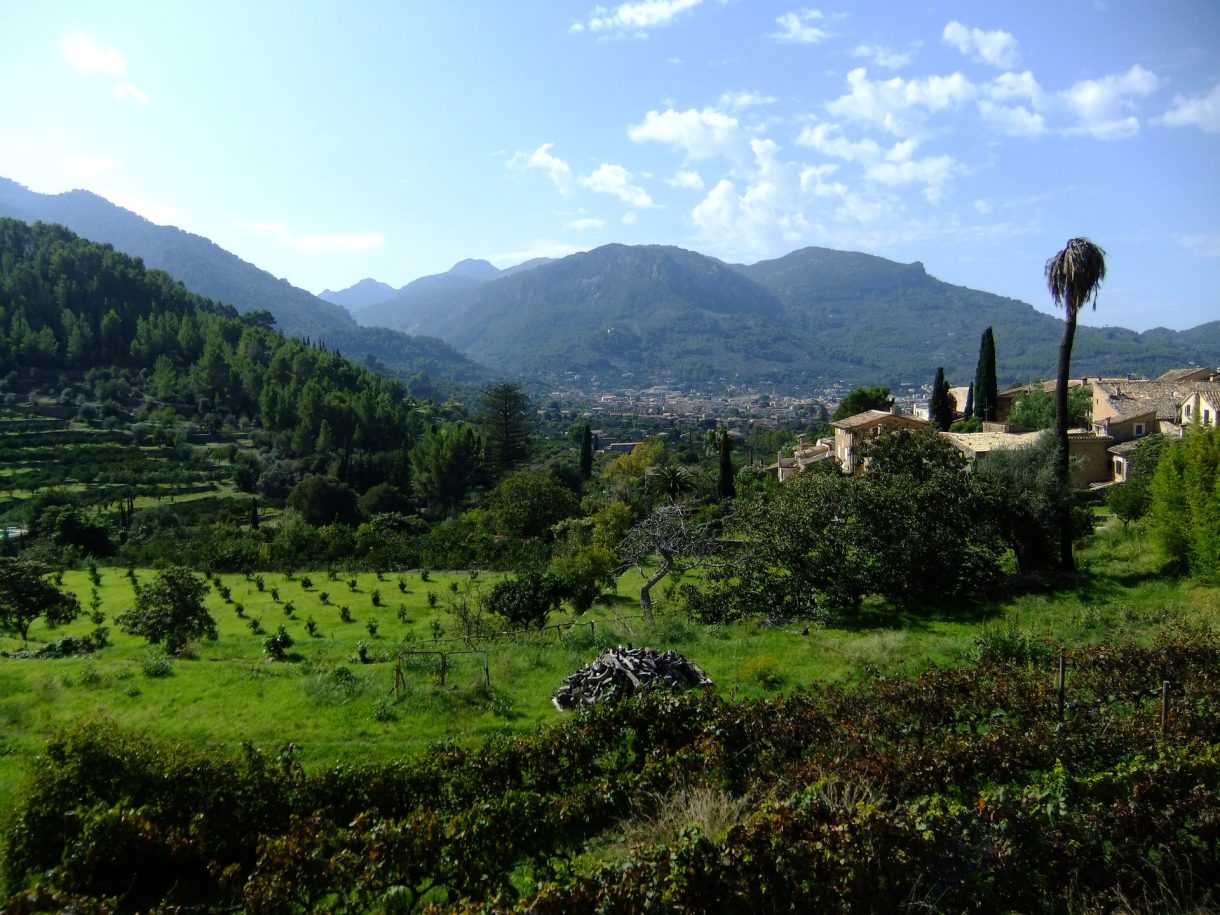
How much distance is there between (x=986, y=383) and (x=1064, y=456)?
4273 cm

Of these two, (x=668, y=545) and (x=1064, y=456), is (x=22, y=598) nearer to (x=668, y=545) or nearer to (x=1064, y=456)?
(x=668, y=545)

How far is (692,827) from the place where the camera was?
18.9ft

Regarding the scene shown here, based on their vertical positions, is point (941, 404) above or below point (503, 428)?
above

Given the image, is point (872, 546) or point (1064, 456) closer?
point (872, 546)

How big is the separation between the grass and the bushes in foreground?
2274 mm

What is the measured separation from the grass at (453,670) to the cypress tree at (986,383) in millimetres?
40836

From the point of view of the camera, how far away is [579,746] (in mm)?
8430

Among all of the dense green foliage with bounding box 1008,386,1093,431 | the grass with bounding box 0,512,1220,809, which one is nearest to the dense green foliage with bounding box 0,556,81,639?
the grass with bounding box 0,512,1220,809

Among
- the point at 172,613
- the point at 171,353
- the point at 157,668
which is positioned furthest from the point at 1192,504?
the point at 171,353

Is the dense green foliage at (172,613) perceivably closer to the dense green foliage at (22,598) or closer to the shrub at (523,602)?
the dense green foliage at (22,598)

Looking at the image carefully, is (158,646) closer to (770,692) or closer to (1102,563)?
(770,692)

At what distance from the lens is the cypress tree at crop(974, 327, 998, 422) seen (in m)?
57.4

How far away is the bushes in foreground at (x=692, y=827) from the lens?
5551mm

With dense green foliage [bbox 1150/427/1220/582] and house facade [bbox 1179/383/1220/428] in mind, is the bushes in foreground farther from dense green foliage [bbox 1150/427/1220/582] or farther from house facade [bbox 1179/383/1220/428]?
house facade [bbox 1179/383/1220/428]
